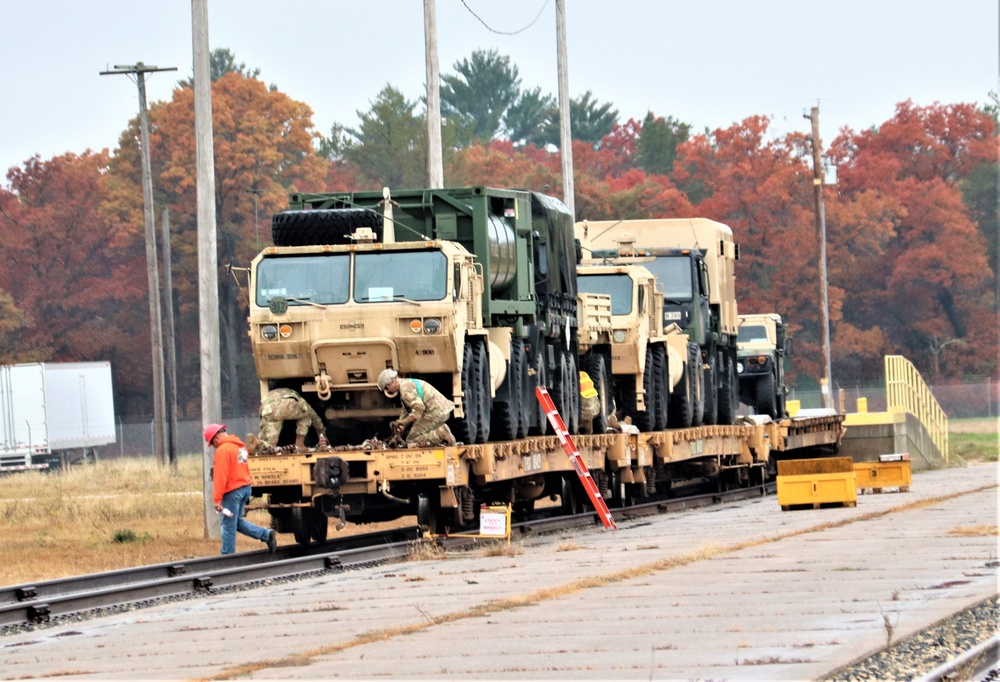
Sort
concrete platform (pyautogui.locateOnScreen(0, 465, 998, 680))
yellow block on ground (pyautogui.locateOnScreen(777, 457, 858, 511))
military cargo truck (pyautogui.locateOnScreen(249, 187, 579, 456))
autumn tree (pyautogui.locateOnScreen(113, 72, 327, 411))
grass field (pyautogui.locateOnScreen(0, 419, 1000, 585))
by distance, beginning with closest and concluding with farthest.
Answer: concrete platform (pyautogui.locateOnScreen(0, 465, 998, 680))
military cargo truck (pyautogui.locateOnScreen(249, 187, 579, 456))
grass field (pyautogui.locateOnScreen(0, 419, 1000, 585))
yellow block on ground (pyautogui.locateOnScreen(777, 457, 858, 511))
autumn tree (pyautogui.locateOnScreen(113, 72, 327, 411))

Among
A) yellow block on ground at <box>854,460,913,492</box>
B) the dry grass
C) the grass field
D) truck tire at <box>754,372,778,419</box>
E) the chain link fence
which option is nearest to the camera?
the dry grass

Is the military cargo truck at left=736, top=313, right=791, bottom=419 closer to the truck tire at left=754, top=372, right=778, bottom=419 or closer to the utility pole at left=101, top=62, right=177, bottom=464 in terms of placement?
the truck tire at left=754, top=372, right=778, bottom=419

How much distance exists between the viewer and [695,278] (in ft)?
100

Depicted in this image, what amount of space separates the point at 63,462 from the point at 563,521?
1337 inches

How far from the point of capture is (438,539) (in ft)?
64.7

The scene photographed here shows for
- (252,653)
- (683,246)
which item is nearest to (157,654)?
(252,653)

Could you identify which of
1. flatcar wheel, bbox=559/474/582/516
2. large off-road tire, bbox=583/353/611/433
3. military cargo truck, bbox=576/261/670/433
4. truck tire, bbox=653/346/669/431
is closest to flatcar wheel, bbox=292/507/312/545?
flatcar wheel, bbox=559/474/582/516

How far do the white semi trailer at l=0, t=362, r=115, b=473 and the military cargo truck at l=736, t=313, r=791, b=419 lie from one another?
2365 cm

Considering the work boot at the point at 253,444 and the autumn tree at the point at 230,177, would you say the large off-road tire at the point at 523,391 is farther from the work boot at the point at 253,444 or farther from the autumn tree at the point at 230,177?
the autumn tree at the point at 230,177

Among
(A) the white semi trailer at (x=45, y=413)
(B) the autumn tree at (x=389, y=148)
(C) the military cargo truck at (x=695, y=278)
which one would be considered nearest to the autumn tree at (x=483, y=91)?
(B) the autumn tree at (x=389, y=148)

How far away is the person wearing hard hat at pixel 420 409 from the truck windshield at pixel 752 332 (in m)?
20.0

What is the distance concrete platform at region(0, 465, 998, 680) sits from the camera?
34.0 feet

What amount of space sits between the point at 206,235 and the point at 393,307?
13.0 ft

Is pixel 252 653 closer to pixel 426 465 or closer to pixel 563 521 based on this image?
pixel 426 465
